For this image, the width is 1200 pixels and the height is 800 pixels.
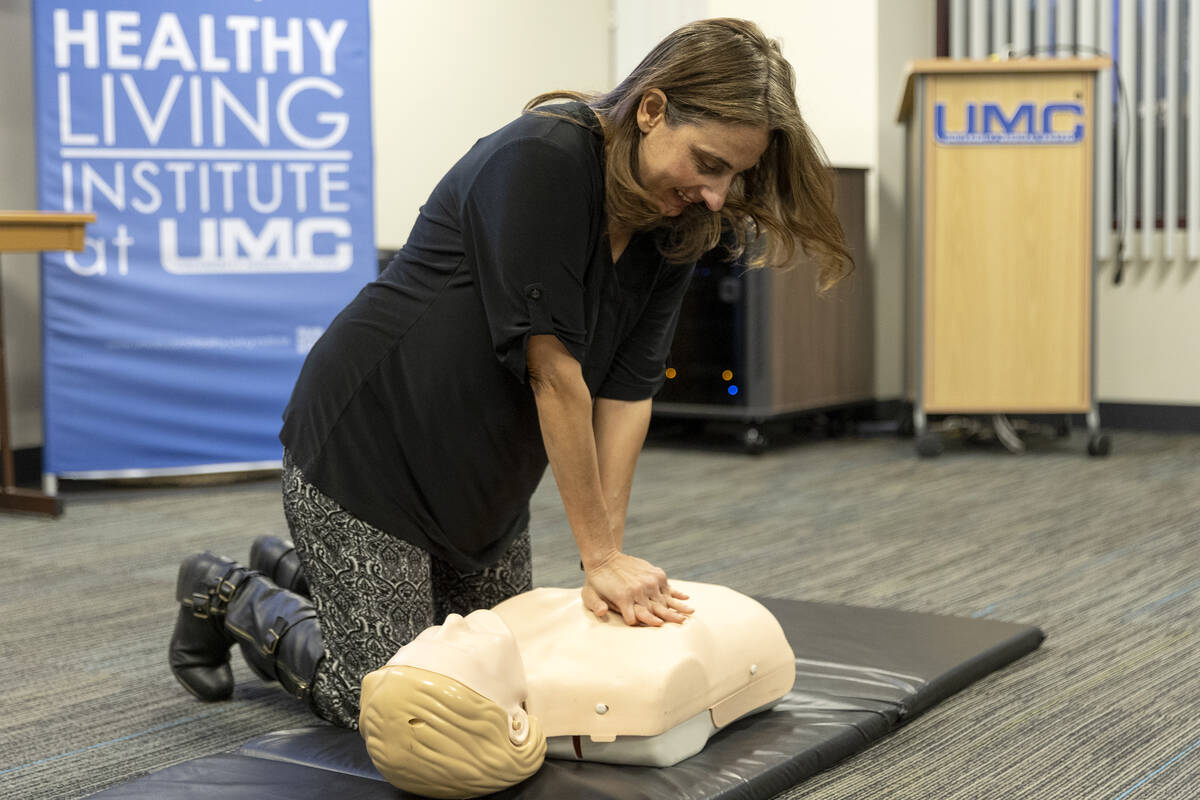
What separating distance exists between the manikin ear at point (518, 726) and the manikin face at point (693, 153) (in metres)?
0.56

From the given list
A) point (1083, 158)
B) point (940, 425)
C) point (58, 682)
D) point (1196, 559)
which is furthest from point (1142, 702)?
point (940, 425)

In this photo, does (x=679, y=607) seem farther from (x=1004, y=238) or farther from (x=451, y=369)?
(x=1004, y=238)

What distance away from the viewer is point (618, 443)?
162 cm

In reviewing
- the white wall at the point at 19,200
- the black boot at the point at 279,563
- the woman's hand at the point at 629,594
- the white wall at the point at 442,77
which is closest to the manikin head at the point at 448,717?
the woman's hand at the point at 629,594

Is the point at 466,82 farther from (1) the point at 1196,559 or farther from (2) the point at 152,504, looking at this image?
(1) the point at 1196,559

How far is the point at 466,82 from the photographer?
4.61 meters

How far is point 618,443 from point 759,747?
1.33 ft

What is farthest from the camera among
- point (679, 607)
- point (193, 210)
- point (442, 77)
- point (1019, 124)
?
point (442, 77)

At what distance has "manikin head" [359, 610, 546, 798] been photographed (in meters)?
1.26

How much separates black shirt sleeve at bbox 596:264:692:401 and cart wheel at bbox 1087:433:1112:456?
9.02 ft

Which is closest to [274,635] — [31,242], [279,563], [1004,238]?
[279,563]

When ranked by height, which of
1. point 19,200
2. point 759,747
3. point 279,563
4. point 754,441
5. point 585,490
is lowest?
point 754,441

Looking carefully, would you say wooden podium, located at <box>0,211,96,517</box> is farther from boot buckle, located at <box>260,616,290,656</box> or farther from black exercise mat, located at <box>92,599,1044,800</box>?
black exercise mat, located at <box>92,599,1044,800</box>

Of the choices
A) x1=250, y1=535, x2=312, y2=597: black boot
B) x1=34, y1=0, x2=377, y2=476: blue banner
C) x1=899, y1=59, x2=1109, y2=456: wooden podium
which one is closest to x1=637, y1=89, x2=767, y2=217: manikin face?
x1=250, y1=535, x2=312, y2=597: black boot
